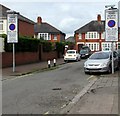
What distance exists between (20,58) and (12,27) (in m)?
8.98

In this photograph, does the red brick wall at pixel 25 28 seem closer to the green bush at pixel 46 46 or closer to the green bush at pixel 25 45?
the green bush at pixel 46 46

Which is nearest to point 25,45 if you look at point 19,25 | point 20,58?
point 20,58

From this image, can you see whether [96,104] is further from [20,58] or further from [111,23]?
[20,58]

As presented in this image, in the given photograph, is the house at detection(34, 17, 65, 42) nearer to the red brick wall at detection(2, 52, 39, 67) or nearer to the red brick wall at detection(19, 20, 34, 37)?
the red brick wall at detection(19, 20, 34, 37)

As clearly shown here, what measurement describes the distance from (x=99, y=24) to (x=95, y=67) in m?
67.4

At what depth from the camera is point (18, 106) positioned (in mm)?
9914

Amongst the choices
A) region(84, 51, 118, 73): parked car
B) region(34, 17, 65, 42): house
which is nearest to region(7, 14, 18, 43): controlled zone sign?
region(84, 51, 118, 73): parked car

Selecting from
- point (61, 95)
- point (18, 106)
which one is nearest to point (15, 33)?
point (61, 95)

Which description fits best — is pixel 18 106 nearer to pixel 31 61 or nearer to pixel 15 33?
pixel 15 33

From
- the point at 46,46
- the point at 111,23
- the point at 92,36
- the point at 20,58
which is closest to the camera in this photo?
the point at 111,23

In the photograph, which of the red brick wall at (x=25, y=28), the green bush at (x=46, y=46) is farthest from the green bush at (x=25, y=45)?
the red brick wall at (x=25, y=28)

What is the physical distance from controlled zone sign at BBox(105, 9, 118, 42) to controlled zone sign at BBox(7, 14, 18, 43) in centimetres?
739

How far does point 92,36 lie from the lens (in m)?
85.8

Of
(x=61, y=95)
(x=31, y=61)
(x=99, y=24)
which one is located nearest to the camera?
(x=61, y=95)
